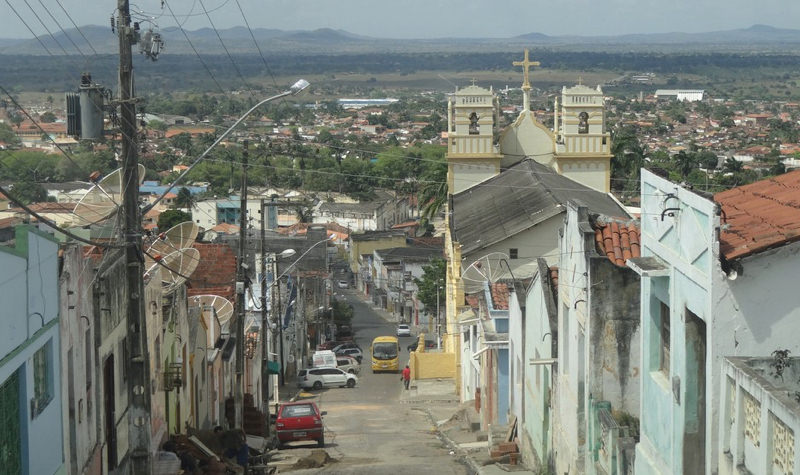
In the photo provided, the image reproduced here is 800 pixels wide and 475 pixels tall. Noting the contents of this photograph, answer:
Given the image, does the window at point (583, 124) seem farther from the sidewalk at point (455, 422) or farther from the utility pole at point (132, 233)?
the utility pole at point (132, 233)

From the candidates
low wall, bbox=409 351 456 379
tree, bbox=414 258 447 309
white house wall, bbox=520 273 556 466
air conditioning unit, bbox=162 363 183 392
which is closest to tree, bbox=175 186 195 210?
tree, bbox=414 258 447 309

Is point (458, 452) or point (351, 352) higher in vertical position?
point (458, 452)

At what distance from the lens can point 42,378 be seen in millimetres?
16906

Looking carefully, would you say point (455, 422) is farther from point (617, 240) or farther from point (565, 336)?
point (617, 240)

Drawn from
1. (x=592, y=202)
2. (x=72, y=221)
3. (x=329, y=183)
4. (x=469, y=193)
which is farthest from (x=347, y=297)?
(x=72, y=221)

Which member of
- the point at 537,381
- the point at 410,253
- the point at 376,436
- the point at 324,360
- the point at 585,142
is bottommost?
the point at 324,360

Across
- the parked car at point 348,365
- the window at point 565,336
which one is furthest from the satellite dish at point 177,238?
the parked car at point 348,365

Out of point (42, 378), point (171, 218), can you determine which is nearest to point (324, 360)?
point (171, 218)

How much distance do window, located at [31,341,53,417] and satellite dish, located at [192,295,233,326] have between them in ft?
48.6

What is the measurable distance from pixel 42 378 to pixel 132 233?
6.92 ft

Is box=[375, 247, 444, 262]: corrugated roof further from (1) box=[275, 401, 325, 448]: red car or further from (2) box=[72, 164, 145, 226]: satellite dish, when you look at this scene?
(2) box=[72, 164, 145, 226]: satellite dish

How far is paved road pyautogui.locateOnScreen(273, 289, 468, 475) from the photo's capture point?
26.7 m

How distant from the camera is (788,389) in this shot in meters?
12.0

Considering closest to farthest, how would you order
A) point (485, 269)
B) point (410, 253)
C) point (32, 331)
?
1. point (32, 331)
2. point (485, 269)
3. point (410, 253)
